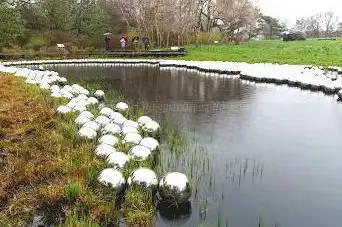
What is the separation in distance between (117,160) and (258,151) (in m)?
2.87

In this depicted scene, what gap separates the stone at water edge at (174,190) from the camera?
19.5 feet

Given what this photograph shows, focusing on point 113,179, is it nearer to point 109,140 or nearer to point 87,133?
point 109,140

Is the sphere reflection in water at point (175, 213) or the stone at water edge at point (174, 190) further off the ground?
the stone at water edge at point (174, 190)

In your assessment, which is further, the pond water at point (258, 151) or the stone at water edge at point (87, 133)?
the stone at water edge at point (87, 133)

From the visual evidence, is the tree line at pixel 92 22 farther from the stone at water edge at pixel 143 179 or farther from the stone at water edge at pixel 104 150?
the stone at water edge at pixel 143 179

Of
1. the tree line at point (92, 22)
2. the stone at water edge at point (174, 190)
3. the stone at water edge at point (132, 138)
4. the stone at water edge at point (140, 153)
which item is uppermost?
the tree line at point (92, 22)

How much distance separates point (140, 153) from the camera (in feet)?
23.6

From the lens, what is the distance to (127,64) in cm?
2880

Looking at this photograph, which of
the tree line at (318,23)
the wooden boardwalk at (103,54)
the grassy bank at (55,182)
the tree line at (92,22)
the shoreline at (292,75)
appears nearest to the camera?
the grassy bank at (55,182)

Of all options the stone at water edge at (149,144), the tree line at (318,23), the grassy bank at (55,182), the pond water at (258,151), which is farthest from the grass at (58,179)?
the tree line at (318,23)

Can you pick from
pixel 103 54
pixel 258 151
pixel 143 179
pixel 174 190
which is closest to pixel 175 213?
pixel 174 190

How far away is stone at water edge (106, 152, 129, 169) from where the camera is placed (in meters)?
6.66

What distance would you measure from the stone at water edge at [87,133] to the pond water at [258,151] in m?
1.65

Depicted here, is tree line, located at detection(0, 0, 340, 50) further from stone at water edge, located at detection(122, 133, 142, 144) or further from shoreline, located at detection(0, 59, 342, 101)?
stone at water edge, located at detection(122, 133, 142, 144)
